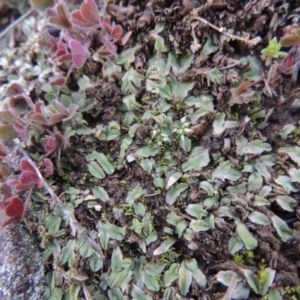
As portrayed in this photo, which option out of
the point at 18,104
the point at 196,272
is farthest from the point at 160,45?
the point at 196,272

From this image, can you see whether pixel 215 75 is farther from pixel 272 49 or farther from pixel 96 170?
pixel 96 170

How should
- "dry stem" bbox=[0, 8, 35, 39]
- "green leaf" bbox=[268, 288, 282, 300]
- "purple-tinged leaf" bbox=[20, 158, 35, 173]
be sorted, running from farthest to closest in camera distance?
"dry stem" bbox=[0, 8, 35, 39]
"purple-tinged leaf" bbox=[20, 158, 35, 173]
"green leaf" bbox=[268, 288, 282, 300]

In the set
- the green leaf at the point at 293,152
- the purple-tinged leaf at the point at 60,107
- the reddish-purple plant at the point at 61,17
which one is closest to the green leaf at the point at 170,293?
the green leaf at the point at 293,152

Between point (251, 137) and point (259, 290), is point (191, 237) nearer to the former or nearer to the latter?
point (259, 290)

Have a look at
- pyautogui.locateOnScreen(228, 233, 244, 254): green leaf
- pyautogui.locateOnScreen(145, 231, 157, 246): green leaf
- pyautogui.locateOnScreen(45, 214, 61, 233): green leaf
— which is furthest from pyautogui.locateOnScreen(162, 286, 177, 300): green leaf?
pyautogui.locateOnScreen(45, 214, 61, 233): green leaf

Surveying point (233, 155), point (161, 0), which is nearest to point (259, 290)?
point (233, 155)

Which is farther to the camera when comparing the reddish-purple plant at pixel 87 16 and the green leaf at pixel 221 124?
the reddish-purple plant at pixel 87 16

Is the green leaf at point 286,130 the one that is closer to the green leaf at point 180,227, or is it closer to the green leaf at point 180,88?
the green leaf at point 180,88

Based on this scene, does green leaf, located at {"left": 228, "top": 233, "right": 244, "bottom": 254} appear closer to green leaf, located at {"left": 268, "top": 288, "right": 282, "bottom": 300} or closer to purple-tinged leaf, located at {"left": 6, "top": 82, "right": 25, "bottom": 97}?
green leaf, located at {"left": 268, "top": 288, "right": 282, "bottom": 300}
